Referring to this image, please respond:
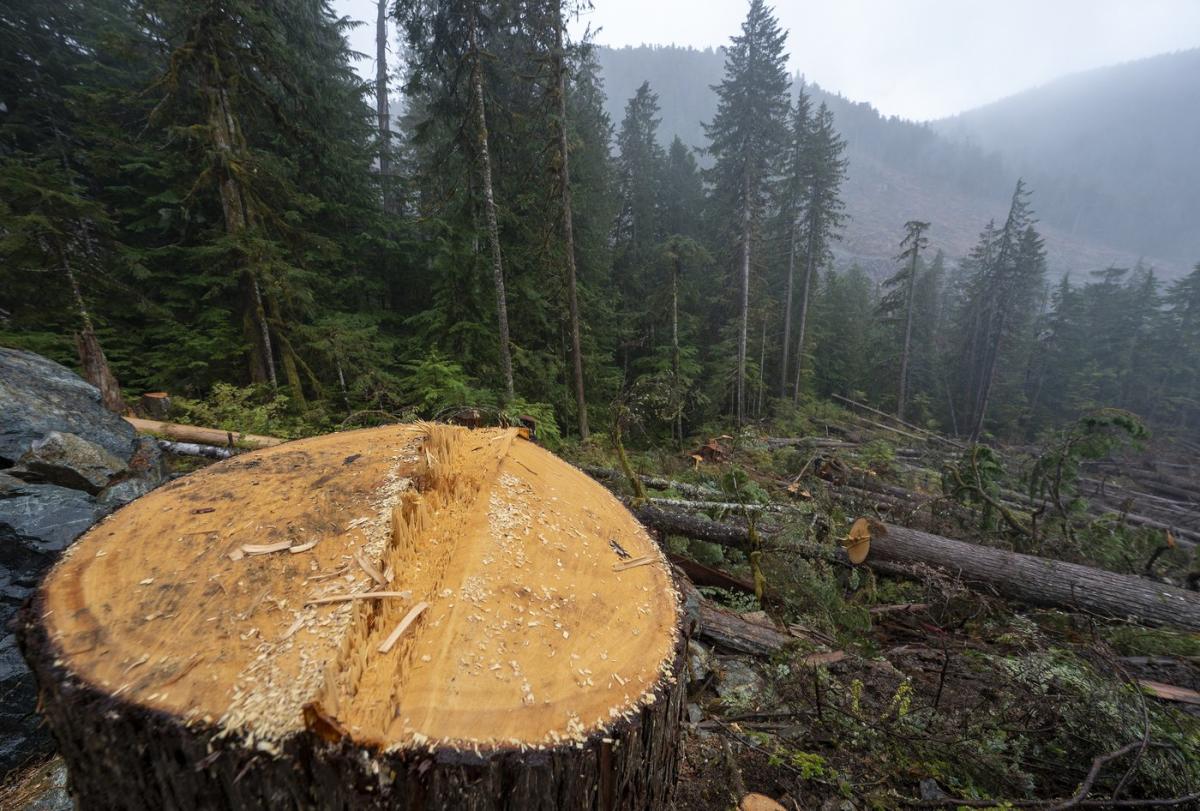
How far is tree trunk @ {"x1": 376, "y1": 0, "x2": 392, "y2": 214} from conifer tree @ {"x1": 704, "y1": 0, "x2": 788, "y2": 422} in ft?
37.2

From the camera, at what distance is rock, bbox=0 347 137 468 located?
3.83m

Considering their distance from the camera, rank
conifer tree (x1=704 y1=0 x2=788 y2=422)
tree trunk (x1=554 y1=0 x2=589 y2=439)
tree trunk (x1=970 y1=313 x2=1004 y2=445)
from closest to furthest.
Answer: tree trunk (x1=554 y1=0 x2=589 y2=439), conifer tree (x1=704 y1=0 x2=788 y2=422), tree trunk (x1=970 y1=313 x2=1004 y2=445)

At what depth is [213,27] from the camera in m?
6.79

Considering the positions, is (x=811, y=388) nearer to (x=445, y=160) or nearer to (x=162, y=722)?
(x=445, y=160)

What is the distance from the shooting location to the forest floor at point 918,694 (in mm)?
2342

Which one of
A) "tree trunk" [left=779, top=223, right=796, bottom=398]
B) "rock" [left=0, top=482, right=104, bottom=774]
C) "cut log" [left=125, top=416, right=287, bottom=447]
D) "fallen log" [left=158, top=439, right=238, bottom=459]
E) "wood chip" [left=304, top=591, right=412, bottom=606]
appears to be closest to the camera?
"wood chip" [left=304, top=591, right=412, bottom=606]

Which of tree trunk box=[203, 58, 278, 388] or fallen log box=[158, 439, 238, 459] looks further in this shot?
tree trunk box=[203, 58, 278, 388]

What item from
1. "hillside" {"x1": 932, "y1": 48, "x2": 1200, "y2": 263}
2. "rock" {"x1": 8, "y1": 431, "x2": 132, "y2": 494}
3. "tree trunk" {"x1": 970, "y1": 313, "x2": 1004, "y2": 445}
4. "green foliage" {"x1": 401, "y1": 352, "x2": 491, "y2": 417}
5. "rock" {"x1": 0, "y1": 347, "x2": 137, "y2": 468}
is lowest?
"tree trunk" {"x1": 970, "y1": 313, "x2": 1004, "y2": 445}

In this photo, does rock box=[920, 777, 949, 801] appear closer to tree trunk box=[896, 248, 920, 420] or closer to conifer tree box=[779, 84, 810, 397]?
conifer tree box=[779, 84, 810, 397]

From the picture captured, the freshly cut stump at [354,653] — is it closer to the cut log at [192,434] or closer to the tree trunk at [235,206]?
the cut log at [192,434]

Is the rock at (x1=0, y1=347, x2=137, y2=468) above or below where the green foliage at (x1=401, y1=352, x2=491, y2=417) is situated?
above

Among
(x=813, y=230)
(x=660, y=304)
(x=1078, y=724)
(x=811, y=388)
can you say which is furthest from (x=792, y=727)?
(x=811, y=388)

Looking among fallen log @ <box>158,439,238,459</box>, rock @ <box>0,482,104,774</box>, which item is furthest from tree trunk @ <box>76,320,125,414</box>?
rock @ <box>0,482,104,774</box>

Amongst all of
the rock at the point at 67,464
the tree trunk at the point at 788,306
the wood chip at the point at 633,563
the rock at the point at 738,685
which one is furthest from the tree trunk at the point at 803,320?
the rock at the point at 67,464
